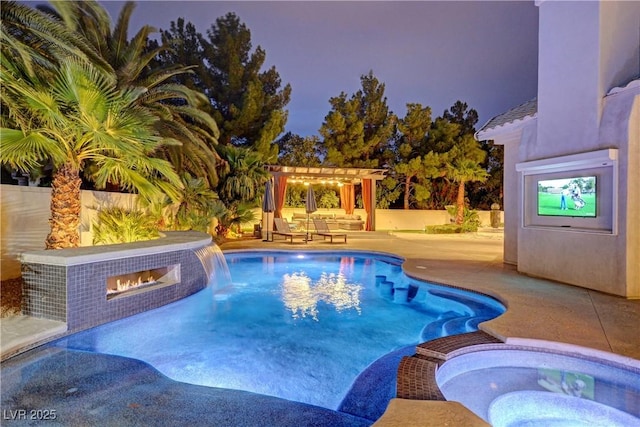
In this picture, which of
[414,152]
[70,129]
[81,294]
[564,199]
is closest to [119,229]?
[70,129]

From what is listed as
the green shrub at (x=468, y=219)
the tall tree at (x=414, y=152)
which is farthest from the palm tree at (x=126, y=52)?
the tall tree at (x=414, y=152)

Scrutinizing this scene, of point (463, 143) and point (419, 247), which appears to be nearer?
point (419, 247)

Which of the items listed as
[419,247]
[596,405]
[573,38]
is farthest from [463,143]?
[596,405]

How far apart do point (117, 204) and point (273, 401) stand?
8023 mm

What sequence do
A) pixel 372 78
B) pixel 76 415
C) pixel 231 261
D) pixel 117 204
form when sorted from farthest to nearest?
pixel 372 78 < pixel 231 261 < pixel 117 204 < pixel 76 415

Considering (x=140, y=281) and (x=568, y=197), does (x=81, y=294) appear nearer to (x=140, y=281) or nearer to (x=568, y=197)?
(x=140, y=281)

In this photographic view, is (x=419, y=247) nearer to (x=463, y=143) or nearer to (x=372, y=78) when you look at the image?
(x=463, y=143)

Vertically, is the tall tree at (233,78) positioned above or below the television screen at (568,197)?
above

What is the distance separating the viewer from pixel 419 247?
12.5 m

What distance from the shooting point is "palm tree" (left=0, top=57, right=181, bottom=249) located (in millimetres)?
4609

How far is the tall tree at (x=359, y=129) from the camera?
23.4 m

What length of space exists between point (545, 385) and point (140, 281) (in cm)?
600

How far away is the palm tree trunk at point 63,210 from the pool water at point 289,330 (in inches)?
68.4

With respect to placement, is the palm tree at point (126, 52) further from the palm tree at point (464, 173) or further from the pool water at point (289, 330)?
the palm tree at point (464, 173)
